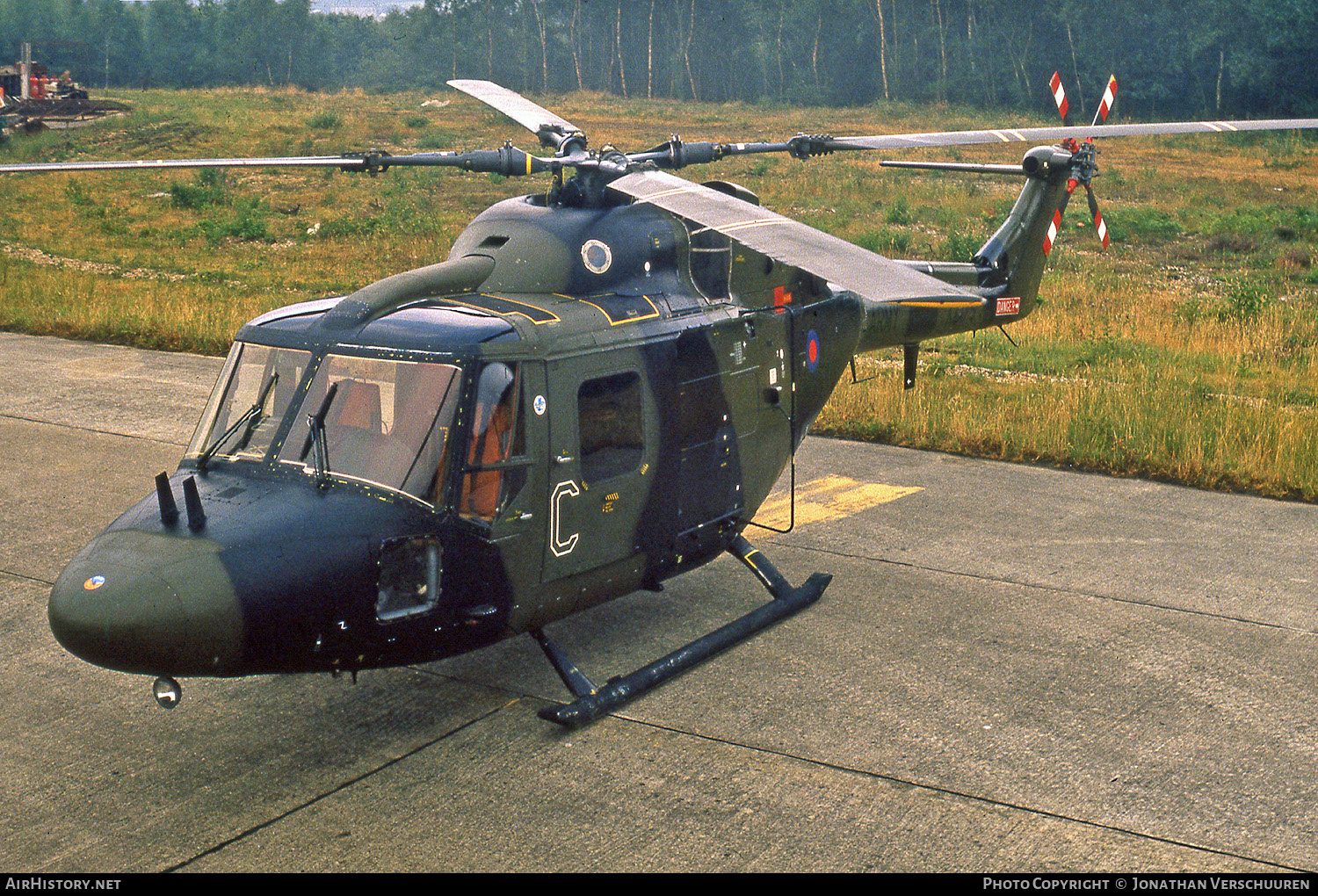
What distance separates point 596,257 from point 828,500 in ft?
15.1

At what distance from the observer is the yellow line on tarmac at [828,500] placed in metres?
10.7

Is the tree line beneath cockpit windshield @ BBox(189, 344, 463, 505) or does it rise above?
above

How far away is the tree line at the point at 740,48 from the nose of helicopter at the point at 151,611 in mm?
53920

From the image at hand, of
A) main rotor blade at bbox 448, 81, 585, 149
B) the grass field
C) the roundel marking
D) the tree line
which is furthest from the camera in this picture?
the tree line

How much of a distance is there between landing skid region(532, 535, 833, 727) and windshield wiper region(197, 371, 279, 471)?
196 centimetres

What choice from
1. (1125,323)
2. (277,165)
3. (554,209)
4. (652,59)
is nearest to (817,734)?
(554,209)

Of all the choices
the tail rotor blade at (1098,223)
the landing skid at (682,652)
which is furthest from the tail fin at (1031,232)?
the landing skid at (682,652)

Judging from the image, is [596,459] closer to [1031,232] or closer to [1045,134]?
[1045,134]

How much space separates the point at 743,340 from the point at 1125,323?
45.3 feet

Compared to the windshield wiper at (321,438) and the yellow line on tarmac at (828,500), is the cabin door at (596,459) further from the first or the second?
the yellow line on tarmac at (828,500)

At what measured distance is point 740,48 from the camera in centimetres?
10056

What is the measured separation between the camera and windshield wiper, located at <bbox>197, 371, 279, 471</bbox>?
6.50 metres

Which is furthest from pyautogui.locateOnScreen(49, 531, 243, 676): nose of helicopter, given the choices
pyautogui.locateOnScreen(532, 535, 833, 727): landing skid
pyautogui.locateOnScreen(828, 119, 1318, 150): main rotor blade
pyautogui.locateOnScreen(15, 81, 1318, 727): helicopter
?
pyautogui.locateOnScreen(828, 119, 1318, 150): main rotor blade

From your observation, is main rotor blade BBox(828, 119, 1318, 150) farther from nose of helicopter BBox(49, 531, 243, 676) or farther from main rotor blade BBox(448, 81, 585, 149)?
nose of helicopter BBox(49, 531, 243, 676)
